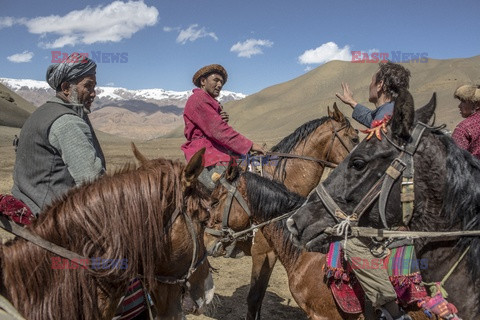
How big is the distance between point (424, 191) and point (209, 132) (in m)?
2.78

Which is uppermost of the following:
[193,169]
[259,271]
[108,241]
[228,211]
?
[193,169]

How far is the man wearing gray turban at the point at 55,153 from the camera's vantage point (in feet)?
6.85

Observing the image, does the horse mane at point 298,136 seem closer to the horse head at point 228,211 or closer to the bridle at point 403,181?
the horse head at point 228,211

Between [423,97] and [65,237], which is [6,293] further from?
Result: [423,97]

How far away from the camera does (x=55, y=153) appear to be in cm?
215

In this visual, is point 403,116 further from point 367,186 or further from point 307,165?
point 307,165

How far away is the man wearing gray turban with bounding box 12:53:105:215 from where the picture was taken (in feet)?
6.85

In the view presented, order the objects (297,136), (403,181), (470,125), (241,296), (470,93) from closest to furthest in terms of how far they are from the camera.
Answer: (403,181) < (470,125) < (470,93) < (297,136) < (241,296)

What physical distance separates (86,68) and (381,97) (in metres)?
2.82

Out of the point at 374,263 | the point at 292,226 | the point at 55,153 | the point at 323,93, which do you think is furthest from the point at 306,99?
the point at 55,153

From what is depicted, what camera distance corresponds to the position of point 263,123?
7762 centimetres

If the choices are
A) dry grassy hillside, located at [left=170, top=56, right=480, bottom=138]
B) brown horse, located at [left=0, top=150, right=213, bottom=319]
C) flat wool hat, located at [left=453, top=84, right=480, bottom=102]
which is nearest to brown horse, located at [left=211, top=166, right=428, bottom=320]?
brown horse, located at [left=0, top=150, right=213, bottom=319]

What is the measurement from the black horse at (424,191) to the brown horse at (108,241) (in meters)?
0.98

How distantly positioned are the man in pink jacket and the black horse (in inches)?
89.7
